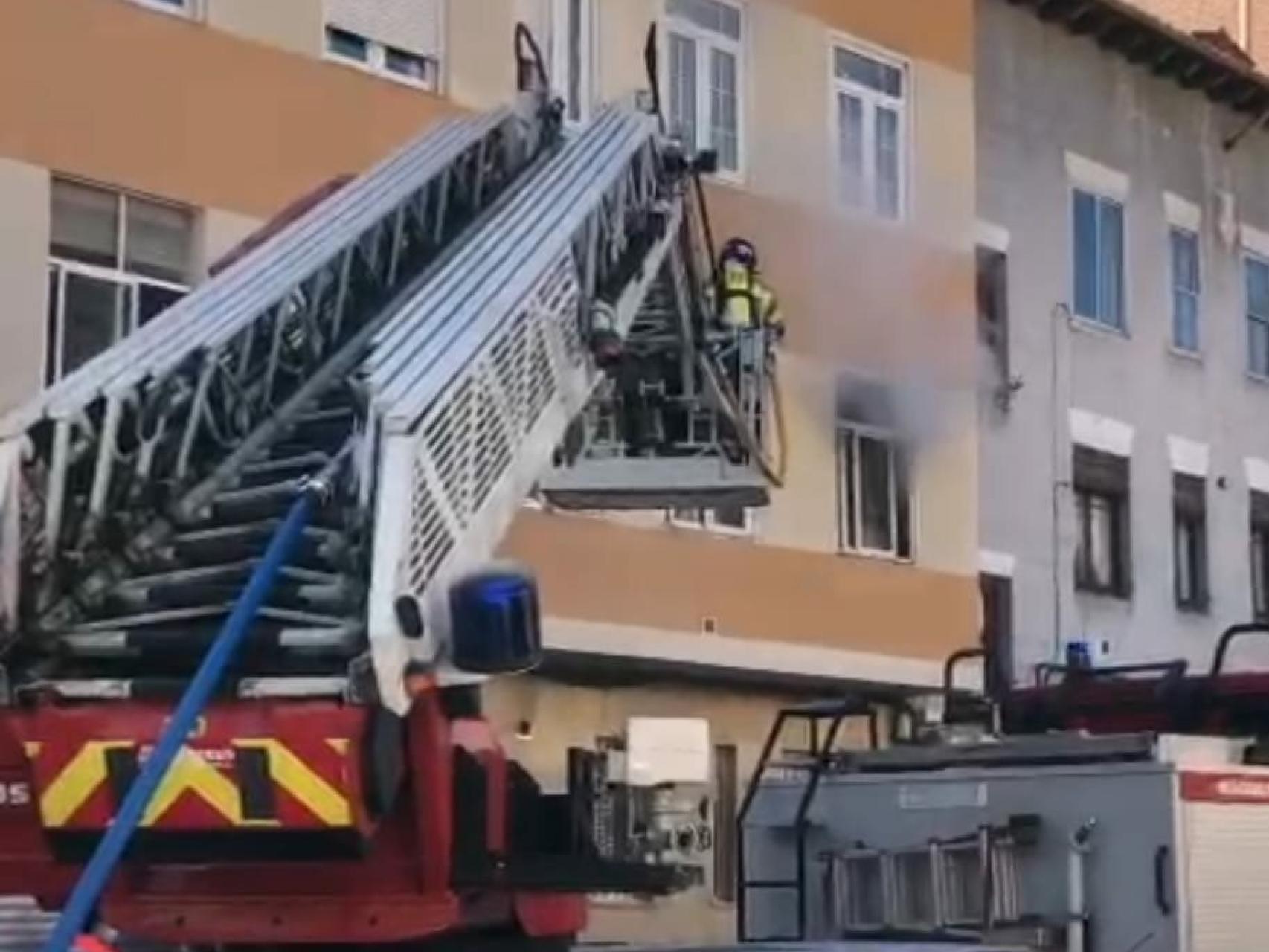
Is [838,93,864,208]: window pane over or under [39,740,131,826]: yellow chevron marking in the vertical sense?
over

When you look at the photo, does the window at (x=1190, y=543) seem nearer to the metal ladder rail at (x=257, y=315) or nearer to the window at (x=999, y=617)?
the window at (x=999, y=617)

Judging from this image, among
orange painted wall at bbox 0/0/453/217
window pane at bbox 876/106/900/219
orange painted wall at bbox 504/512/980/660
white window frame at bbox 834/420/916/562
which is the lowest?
orange painted wall at bbox 504/512/980/660

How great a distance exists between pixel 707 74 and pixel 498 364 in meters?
11.8

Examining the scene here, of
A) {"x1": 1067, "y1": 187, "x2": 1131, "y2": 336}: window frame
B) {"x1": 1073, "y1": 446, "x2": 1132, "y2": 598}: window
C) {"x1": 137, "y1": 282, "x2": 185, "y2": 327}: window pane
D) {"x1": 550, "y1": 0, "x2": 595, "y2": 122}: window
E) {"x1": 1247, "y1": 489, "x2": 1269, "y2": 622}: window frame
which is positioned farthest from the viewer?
{"x1": 1247, "y1": 489, "x2": 1269, "y2": 622}: window frame

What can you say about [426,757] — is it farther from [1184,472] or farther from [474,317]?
[1184,472]

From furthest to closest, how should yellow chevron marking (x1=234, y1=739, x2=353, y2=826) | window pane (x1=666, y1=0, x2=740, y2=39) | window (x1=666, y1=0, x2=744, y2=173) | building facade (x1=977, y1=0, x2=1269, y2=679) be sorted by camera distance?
building facade (x1=977, y1=0, x2=1269, y2=679)
window pane (x1=666, y1=0, x2=740, y2=39)
window (x1=666, y1=0, x2=744, y2=173)
yellow chevron marking (x1=234, y1=739, x2=353, y2=826)

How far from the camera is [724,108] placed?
1889cm

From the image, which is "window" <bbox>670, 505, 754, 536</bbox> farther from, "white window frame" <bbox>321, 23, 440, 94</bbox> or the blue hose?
the blue hose

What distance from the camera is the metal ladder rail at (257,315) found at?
674cm

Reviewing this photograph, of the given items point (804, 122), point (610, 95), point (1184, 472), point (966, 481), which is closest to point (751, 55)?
point (804, 122)

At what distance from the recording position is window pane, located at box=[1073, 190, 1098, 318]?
2373cm

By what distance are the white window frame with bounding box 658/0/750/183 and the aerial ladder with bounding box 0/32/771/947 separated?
10.3m

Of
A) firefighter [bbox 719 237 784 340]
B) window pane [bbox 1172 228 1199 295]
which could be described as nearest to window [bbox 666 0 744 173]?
window pane [bbox 1172 228 1199 295]

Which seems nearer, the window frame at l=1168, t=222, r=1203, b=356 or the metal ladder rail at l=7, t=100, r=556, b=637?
the metal ladder rail at l=7, t=100, r=556, b=637
